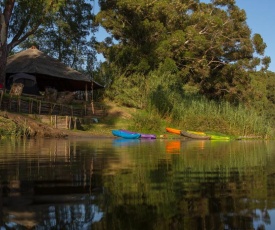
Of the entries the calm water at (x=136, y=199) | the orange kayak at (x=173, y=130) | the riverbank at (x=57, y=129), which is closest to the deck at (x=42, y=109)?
the riverbank at (x=57, y=129)

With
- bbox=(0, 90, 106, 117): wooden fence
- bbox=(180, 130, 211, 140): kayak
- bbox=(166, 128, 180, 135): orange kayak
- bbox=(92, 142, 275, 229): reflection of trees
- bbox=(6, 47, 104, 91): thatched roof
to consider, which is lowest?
bbox=(180, 130, 211, 140): kayak

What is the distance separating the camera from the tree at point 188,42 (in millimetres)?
35312

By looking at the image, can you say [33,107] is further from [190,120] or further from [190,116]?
[190,116]

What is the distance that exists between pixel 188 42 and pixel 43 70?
46.8 ft

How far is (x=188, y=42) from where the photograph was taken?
37.2 meters

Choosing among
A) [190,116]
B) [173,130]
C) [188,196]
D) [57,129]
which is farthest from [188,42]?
[188,196]

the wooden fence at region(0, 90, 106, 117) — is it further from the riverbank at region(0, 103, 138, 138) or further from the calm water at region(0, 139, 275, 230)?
the calm water at region(0, 139, 275, 230)

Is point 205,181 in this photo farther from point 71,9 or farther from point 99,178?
point 71,9

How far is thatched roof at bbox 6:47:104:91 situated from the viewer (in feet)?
101

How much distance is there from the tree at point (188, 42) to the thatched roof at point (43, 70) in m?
3.96

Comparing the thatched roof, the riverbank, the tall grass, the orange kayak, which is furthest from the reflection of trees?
the thatched roof

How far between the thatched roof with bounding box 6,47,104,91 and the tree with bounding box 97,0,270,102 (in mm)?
3960

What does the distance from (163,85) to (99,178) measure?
2748cm

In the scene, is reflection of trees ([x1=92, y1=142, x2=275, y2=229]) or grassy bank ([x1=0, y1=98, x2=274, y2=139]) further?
grassy bank ([x1=0, y1=98, x2=274, y2=139])
